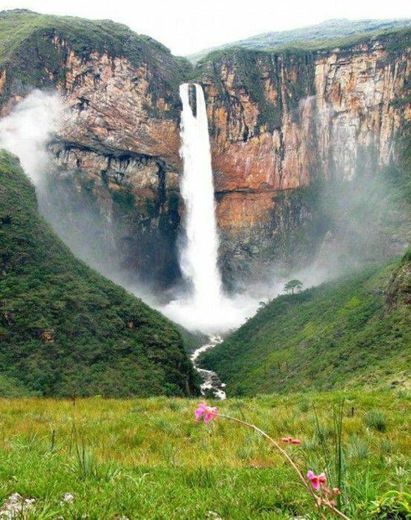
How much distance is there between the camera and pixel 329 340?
40.6 metres

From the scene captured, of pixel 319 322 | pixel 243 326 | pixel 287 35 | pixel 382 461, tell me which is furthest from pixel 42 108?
pixel 287 35

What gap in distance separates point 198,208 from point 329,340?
1511 inches

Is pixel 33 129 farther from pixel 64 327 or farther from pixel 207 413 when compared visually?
pixel 207 413

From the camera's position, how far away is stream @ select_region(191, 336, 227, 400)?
44.2 m

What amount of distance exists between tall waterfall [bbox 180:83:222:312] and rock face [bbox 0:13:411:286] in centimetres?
162

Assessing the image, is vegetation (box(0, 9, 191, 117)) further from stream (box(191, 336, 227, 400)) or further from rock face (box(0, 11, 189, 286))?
stream (box(191, 336, 227, 400))

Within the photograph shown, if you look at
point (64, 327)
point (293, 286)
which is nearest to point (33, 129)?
point (64, 327)

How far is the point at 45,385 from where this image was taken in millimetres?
26656

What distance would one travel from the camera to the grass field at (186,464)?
3041mm

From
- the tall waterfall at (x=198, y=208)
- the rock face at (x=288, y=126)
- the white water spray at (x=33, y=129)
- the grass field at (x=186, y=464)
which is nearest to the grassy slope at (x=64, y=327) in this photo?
the white water spray at (x=33, y=129)

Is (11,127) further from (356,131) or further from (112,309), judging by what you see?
(356,131)

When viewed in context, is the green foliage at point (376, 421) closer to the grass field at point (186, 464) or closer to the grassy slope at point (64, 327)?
the grass field at point (186, 464)

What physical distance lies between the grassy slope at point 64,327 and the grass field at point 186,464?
17608 mm

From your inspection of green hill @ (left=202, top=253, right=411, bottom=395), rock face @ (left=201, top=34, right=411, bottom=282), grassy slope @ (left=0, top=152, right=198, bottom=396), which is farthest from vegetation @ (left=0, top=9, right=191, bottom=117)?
green hill @ (left=202, top=253, right=411, bottom=395)
